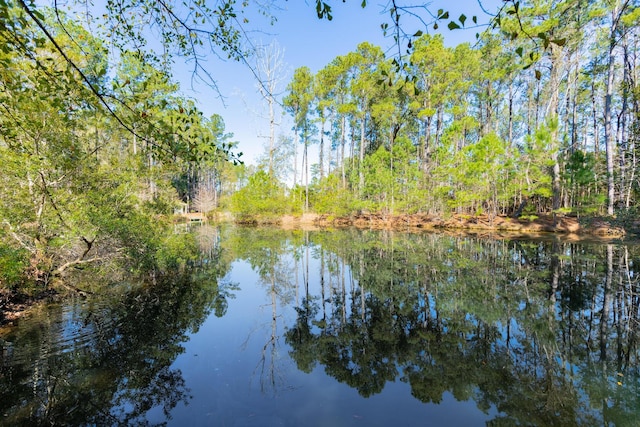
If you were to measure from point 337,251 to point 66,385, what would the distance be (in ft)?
32.1

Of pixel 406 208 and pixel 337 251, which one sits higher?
pixel 406 208

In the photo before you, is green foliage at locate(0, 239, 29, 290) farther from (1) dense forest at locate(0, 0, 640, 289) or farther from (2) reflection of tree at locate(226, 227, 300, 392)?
(2) reflection of tree at locate(226, 227, 300, 392)

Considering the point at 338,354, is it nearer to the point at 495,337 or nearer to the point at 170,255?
the point at 495,337

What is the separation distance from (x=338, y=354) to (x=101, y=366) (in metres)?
3.19

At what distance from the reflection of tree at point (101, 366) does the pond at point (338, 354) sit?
0.07 ft

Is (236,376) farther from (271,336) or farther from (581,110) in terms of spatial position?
(581,110)

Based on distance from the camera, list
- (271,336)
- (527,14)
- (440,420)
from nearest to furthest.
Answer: (440,420)
(271,336)
(527,14)

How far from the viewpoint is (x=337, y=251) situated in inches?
487

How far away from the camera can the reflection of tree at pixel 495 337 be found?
3.25m

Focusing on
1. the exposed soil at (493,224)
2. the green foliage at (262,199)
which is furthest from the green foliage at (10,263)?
the green foliage at (262,199)

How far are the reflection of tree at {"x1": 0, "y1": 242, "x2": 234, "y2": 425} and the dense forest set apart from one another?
4.84ft

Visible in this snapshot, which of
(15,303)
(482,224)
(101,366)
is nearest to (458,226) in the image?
(482,224)

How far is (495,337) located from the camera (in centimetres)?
458

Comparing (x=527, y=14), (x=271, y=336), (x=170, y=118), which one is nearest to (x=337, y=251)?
(x=271, y=336)
